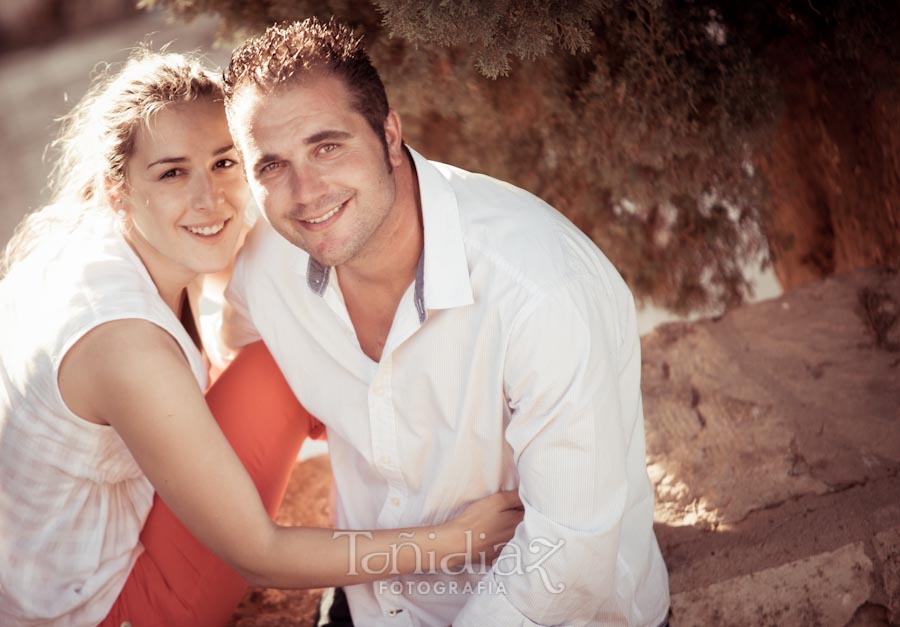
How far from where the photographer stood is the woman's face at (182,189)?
8.39 feet

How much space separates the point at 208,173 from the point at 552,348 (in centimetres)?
114

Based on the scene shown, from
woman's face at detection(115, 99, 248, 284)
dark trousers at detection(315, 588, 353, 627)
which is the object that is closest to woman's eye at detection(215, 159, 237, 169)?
woman's face at detection(115, 99, 248, 284)

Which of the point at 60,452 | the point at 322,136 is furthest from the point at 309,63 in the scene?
the point at 60,452

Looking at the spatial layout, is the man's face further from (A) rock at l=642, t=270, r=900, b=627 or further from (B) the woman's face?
(A) rock at l=642, t=270, r=900, b=627

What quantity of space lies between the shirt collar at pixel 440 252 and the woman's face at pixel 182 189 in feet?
2.01

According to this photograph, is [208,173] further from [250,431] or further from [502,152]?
[502,152]

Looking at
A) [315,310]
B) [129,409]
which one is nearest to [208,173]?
[315,310]

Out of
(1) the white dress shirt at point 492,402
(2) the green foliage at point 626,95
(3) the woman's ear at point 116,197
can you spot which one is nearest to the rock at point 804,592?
(1) the white dress shirt at point 492,402

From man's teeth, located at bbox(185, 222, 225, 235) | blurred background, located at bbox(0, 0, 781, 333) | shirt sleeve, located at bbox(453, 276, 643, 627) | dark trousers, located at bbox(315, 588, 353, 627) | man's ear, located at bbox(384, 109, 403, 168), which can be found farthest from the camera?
blurred background, located at bbox(0, 0, 781, 333)

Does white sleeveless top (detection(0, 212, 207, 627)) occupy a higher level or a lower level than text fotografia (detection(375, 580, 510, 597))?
higher

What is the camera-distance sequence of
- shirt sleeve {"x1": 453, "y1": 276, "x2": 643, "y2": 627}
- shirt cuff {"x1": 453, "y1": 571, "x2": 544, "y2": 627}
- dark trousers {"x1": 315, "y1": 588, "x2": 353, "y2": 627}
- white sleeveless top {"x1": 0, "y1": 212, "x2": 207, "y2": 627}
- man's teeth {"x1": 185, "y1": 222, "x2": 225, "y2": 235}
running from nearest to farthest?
shirt sleeve {"x1": 453, "y1": 276, "x2": 643, "y2": 627} < shirt cuff {"x1": 453, "y1": 571, "x2": 544, "y2": 627} < white sleeveless top {"x1": 0, "y1": 212, "x2": 207, "y2": 627} < man's teeth {"x1": 185, "y1": 222, "x2": 225, "y2": 235} < dark trousers {"x1": 315, "y1": 588, "x2": 353, "y2": 627}

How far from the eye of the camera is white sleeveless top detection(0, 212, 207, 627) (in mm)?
2383

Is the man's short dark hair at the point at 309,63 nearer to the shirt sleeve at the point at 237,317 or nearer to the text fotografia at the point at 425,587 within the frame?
the shirt sleeve at the point at 237,317

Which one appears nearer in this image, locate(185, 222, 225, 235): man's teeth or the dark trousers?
locate(185, 222, 225, 235): man's teeth
